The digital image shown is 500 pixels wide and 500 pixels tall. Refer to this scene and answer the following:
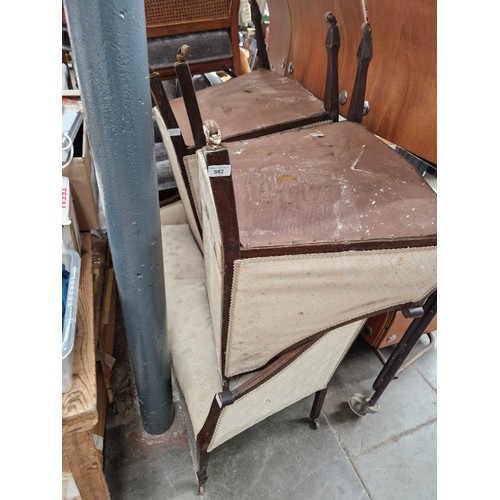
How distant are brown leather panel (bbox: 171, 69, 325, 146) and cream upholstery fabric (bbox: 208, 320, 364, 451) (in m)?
0.66

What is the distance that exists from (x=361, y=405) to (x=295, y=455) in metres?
0.30

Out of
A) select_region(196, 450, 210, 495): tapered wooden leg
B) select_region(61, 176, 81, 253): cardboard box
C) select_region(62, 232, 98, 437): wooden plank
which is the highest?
select_region(61, 176, 81, 253): cardboard box

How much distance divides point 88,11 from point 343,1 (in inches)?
36.8

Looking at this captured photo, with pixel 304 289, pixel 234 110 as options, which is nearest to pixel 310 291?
pixel 304 289

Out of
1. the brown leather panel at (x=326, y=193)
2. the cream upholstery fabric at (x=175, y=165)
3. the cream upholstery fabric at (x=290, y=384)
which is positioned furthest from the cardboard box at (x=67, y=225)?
the cream upholstery fabric at (x=290, y=384)

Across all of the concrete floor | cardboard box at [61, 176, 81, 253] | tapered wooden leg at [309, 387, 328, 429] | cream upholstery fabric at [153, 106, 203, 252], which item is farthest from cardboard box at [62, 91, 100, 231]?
tapered wooden leg at [309, 387, 328, 429]

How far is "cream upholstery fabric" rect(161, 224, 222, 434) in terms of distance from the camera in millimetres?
1124

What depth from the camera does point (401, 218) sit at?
2.85 ft

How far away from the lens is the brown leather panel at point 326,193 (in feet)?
2.66

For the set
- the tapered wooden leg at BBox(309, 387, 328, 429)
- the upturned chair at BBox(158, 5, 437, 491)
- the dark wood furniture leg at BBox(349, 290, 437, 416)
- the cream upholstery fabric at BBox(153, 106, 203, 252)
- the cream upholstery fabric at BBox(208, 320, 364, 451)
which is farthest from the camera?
the tapered wooden leg at BBox(309, 387, 328, 429)

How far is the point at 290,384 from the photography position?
A: 1.14 meters

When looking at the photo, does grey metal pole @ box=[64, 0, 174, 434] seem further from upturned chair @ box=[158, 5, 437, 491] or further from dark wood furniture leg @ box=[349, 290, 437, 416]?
dark wood furniture leg @ box=[349, 290, 437, 416]

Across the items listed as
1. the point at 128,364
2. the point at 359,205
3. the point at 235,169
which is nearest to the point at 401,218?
the point at 359,205
